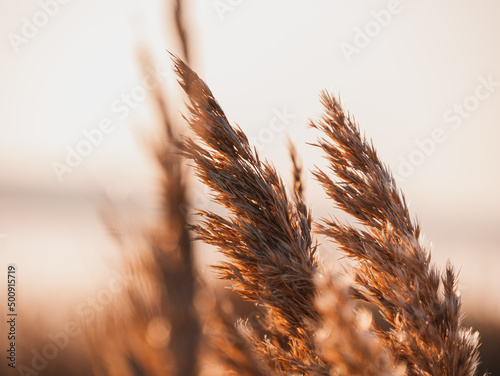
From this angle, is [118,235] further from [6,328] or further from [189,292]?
[6,328]

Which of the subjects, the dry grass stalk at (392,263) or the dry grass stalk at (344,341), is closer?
the dry grass stalk at (344,341)

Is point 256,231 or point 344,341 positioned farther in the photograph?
point 256,231

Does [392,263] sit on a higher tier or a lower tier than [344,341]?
higher

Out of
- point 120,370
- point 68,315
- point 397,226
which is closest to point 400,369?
point 397,226

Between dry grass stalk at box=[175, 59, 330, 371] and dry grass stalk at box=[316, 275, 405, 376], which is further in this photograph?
dry grass stalk at box=[175, 59, 330, 371]

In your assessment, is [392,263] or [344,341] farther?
[392,263]
